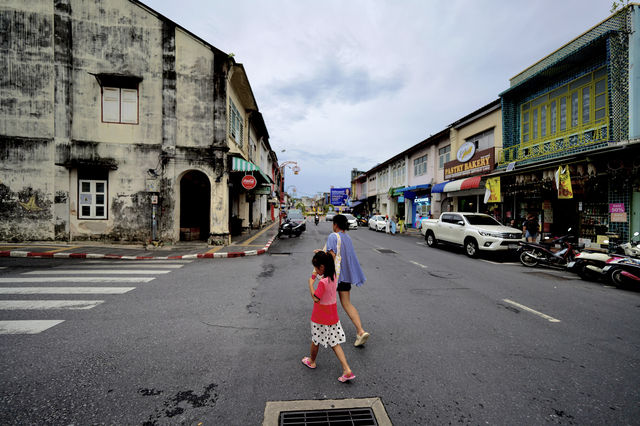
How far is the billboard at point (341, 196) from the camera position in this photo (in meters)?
57.7

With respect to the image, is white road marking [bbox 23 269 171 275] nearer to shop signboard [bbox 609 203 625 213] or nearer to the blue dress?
the blue dress

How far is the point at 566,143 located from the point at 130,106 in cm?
1913

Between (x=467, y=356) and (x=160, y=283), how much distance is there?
636 centimetres

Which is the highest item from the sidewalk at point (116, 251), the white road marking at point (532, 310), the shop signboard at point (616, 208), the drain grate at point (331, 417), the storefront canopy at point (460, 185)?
the storefront canopy at point (460, 185)

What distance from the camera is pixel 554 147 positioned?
12453 mm

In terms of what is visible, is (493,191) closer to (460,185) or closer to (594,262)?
(460,185)

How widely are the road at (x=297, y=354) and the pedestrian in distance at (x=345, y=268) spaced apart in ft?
1.12

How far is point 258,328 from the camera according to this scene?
417 centimetres

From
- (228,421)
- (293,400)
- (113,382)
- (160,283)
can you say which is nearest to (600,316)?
(293,400)

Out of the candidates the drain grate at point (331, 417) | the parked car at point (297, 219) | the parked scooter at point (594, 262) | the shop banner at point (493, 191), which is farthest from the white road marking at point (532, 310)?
the parked car at point (297, 219)

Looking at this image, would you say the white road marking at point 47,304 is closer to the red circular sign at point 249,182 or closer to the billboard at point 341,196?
the red circular sign at point 249,182

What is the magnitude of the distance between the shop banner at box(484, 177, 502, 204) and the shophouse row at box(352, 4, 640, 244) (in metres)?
0.06

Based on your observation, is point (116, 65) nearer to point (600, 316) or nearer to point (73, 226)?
point (73, 226)

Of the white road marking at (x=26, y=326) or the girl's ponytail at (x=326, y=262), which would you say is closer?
the girl's ponytail at (x=326, y=262)
